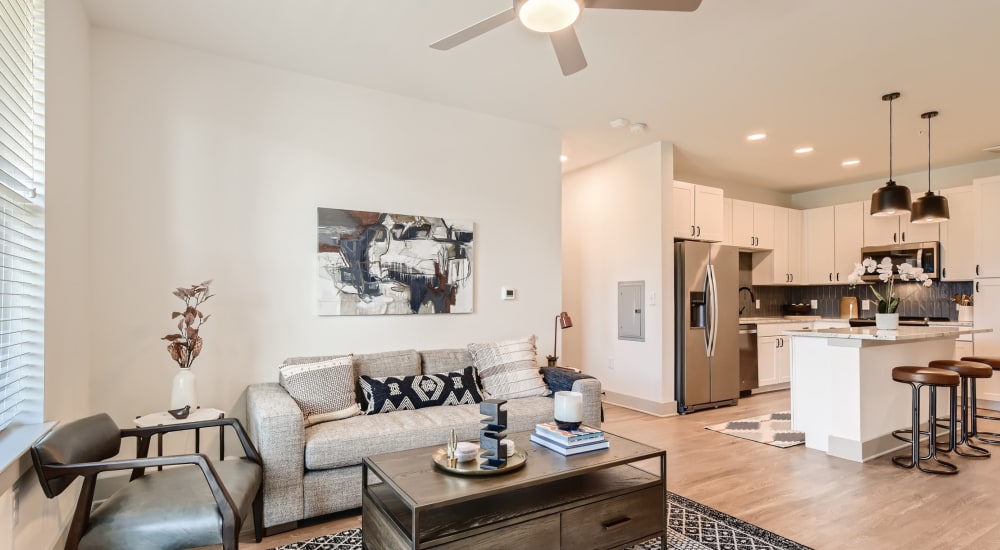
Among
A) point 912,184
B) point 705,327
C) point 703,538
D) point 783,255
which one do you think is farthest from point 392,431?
point 912,184

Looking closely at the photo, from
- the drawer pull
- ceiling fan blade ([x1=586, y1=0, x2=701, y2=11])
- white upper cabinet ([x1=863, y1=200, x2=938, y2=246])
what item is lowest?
→ the drawer pull

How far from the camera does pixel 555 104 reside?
4.12 m

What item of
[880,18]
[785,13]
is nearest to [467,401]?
[785,13]

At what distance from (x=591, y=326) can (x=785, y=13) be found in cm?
378

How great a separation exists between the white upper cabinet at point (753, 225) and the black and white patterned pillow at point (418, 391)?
4.51m

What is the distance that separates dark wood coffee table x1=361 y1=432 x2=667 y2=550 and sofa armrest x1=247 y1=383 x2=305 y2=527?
516 millimetres

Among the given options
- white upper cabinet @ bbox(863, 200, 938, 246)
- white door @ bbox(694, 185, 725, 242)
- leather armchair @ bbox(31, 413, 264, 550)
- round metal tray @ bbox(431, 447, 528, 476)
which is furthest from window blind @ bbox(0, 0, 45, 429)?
white upper cabinet @ bbox(863, 200, 938, 246)

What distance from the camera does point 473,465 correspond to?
207cm

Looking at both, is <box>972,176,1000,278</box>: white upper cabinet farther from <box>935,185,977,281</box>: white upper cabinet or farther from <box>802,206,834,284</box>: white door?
<box>802,206,834,284</box>: white door

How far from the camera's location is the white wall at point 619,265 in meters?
5.11

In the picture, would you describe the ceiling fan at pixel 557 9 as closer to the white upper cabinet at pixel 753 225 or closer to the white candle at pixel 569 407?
the white candle at pixel 569 407

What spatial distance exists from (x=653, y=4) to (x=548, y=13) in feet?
1.37

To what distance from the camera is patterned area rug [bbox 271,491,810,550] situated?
240cm

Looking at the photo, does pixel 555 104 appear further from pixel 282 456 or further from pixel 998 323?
pixel 998 323
